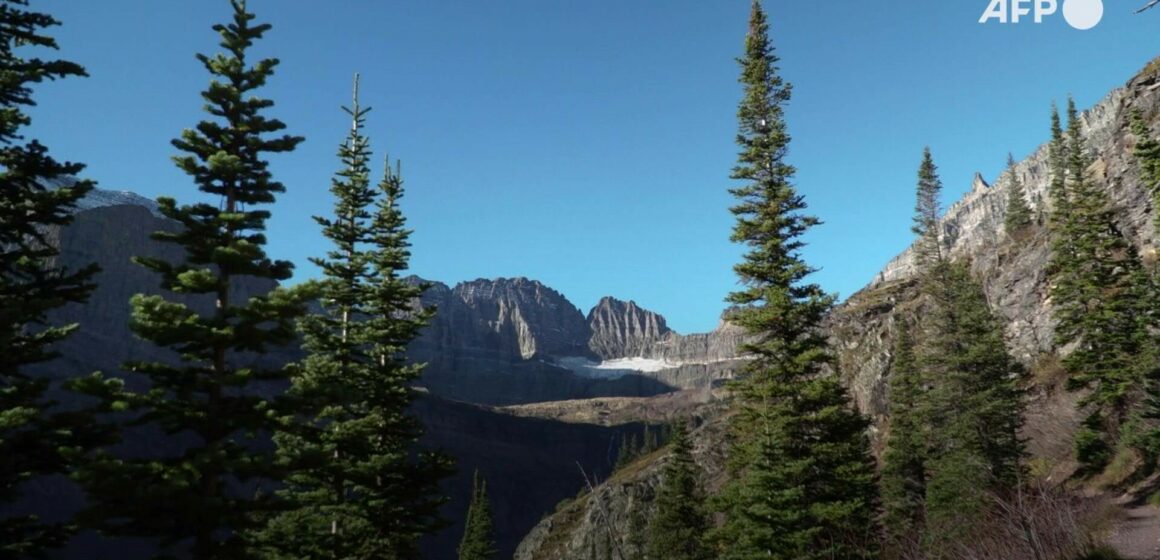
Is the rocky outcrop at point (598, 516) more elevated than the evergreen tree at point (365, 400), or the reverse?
the evergreen tree at point (365, 400)

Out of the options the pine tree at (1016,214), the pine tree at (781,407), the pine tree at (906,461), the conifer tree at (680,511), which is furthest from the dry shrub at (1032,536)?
the pine tree at (1016,214)

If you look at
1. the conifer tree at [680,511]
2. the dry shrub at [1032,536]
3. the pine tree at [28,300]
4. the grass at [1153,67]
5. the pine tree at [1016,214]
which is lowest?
the conifer tree at [680,511]

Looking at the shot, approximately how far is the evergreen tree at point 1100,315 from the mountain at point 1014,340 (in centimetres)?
158

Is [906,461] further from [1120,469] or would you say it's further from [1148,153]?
[1148,153]

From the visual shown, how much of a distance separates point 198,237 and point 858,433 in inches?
850

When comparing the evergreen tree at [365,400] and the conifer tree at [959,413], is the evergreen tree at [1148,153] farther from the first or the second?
the evergreen tree at [365,400]

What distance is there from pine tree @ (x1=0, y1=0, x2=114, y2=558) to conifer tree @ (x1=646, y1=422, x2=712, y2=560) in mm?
35125

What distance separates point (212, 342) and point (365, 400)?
9.86m

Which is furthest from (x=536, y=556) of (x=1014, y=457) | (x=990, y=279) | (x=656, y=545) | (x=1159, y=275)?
(x=1159, y=275)

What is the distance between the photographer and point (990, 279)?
80500 mm

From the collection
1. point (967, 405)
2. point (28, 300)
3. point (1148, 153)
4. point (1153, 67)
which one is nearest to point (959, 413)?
point (967, 405)

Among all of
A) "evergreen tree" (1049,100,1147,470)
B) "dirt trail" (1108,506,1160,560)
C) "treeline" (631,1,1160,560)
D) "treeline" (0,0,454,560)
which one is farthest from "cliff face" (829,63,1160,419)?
"treeline" (0,0,454,560)

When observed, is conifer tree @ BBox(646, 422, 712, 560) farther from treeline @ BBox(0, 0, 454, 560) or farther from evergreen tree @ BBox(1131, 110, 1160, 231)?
treeline @ BBox(0, 0, 454, 560)

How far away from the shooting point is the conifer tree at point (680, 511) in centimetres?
4297
